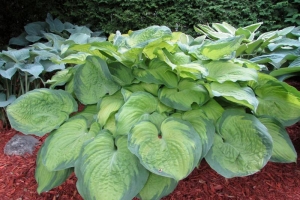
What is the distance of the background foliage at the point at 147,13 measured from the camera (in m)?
3.47

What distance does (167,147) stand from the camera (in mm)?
1035

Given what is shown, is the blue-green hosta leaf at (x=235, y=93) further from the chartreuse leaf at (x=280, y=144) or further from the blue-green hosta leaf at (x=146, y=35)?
the blue-green hosta leaf at (x=146, y=35)

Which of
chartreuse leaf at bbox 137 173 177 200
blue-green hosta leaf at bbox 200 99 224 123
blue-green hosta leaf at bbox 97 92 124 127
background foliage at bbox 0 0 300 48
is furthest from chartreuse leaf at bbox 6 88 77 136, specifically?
background foliage at bbox 0 0 300 48

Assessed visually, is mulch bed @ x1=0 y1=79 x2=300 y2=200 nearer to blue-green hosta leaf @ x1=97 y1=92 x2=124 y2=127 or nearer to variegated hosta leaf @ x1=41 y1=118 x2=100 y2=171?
variegated hosta leaf @ x1=41 y1=118 x2=100 y2=171

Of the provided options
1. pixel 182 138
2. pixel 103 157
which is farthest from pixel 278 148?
pixel 103 157

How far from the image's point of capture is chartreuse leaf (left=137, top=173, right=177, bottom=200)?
42.4 inches

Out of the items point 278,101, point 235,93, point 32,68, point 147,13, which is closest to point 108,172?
point 235,93

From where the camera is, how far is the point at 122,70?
132 cm

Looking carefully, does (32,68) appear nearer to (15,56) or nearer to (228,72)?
(15,56)

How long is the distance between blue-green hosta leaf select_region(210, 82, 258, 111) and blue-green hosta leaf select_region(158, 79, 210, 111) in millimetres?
53

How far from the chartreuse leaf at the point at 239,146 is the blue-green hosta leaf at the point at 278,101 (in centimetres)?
19

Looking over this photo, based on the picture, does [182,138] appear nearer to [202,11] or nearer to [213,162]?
[213,162]

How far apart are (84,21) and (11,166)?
8.61 ft

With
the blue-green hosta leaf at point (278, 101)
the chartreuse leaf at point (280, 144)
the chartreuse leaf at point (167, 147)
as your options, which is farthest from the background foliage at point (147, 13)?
A: the chartreuse leaf at point (167, 147)
